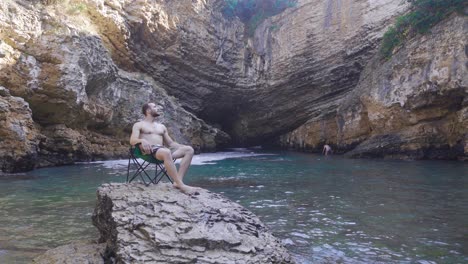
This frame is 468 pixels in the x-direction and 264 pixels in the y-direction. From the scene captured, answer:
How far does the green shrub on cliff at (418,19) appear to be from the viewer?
47.6ft

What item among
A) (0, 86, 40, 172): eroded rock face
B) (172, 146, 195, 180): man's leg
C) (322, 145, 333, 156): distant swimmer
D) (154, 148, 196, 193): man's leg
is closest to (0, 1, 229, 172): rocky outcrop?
(0, 86, 40, 172): eroded rock face

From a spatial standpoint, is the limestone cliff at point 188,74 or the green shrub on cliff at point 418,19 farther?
the green shrub on cliff at point 418,19

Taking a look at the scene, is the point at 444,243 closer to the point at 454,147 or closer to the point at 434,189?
the point at 434,189

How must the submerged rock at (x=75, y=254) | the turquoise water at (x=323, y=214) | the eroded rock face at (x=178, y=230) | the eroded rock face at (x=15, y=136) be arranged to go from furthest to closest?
1. the eroded rock face at (x=15, y=136)
2. the turquoise water at (x=323, y=214)
3. the submerged rock at (x=75, y=254)
4. the eroded rock face at (x=178, y=230)

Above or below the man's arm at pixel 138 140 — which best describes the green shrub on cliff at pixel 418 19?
above

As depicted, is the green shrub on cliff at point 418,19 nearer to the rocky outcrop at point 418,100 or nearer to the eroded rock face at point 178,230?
the rocky outcrop at point 418,100

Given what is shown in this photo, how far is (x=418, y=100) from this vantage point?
15.2 meters

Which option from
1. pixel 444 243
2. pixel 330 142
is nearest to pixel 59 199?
pixel 444 243

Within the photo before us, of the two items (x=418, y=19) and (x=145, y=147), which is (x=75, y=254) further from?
(x=418, y=19)

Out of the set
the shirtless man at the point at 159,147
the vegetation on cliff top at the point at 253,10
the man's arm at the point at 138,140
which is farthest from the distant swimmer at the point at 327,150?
the man's arm at the point at 138,140

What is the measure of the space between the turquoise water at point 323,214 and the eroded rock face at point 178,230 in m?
0.59

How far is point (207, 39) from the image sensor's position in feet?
68.8

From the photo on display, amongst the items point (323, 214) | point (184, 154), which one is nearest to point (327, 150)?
point (323, 214)

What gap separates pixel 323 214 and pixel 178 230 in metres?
2.76
